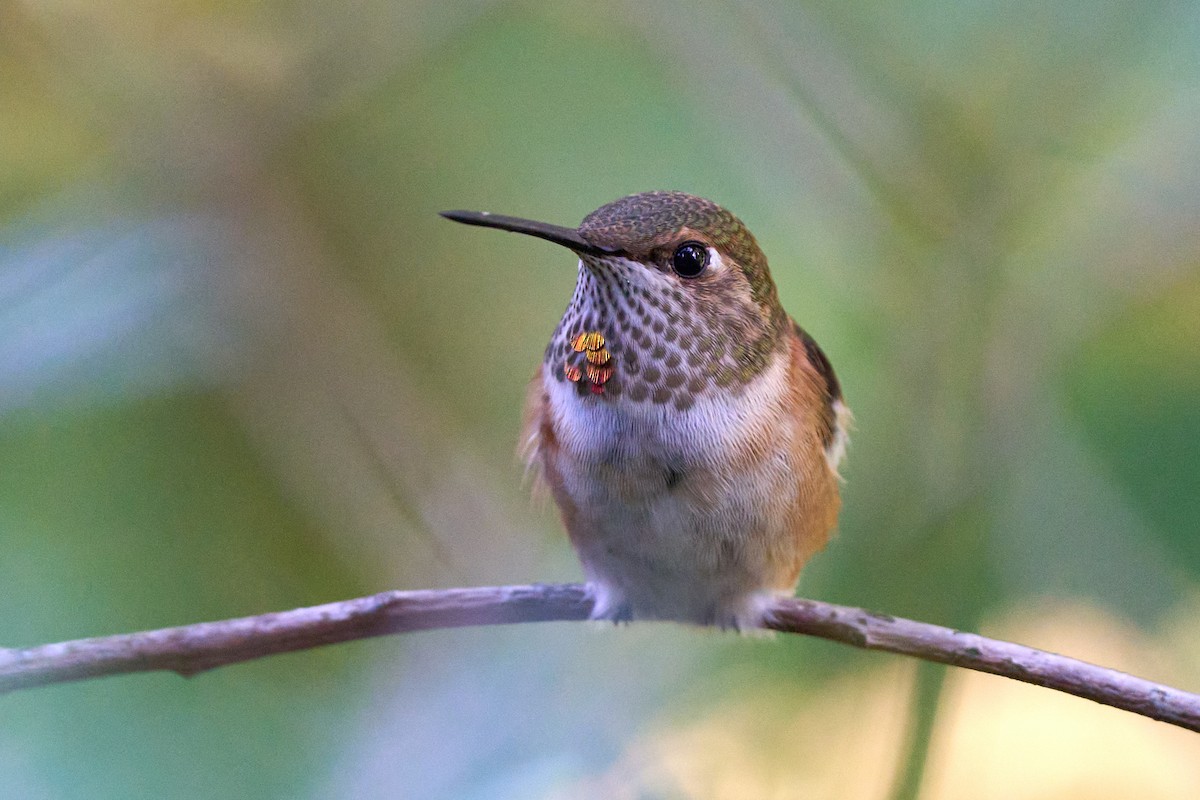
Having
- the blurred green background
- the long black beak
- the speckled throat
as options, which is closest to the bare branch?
the blurred green background

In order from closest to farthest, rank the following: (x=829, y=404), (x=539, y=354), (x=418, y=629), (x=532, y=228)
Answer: (x=532, y=228) < (x=418, y=629) < (x=829, y=404) < (x=539, y=354)

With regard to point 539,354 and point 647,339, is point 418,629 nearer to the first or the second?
point 647,339

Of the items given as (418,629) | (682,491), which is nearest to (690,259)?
(682,491)

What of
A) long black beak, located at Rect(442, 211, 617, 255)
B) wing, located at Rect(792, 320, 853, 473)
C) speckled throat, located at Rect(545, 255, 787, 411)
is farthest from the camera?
wing, located at Rect(792, 320, 853, 473)

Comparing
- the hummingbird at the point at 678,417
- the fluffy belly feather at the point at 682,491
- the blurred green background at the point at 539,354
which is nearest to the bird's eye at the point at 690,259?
the hummingbird at the point at 678,417

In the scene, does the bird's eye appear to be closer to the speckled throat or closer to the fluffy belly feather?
the speckled throat

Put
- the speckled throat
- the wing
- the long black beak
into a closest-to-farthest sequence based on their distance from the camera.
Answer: the long black beak → the speckled throat → the wing

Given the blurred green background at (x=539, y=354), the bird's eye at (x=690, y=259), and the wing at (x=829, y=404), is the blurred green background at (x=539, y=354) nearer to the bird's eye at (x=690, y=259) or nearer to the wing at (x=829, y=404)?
the wing at (x=829, y=404)
